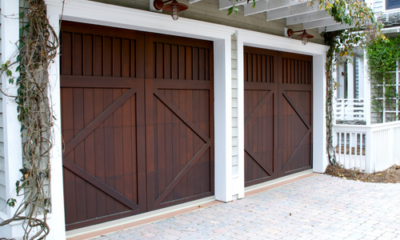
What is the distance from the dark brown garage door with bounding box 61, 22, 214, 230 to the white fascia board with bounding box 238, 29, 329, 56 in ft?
2.23

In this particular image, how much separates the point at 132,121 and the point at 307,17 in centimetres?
354

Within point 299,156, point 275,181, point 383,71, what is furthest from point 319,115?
point 383,71

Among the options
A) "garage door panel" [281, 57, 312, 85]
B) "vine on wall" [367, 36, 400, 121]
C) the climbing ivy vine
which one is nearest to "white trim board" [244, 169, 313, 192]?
the climbing ivy vine

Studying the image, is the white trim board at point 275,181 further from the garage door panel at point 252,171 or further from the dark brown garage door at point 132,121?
the dark brown garage door at point 132,121

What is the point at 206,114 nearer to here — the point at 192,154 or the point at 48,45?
the point at 192,154

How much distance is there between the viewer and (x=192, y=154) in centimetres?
502

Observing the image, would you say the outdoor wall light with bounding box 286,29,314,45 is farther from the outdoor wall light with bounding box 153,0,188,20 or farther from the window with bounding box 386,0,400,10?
the window with bounding box 386,0,400,10

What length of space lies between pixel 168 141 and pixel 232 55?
1619 mm

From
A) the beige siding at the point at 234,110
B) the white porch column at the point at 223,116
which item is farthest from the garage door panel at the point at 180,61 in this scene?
the beige siding at the point at 234,110

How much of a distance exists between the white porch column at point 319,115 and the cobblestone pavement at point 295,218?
130cm

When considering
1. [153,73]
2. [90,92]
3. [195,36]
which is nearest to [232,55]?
[195,36]

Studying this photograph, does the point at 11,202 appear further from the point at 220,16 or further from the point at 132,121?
the point at 220,16

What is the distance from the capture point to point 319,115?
724 centimetres

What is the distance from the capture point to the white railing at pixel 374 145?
22.0ft
